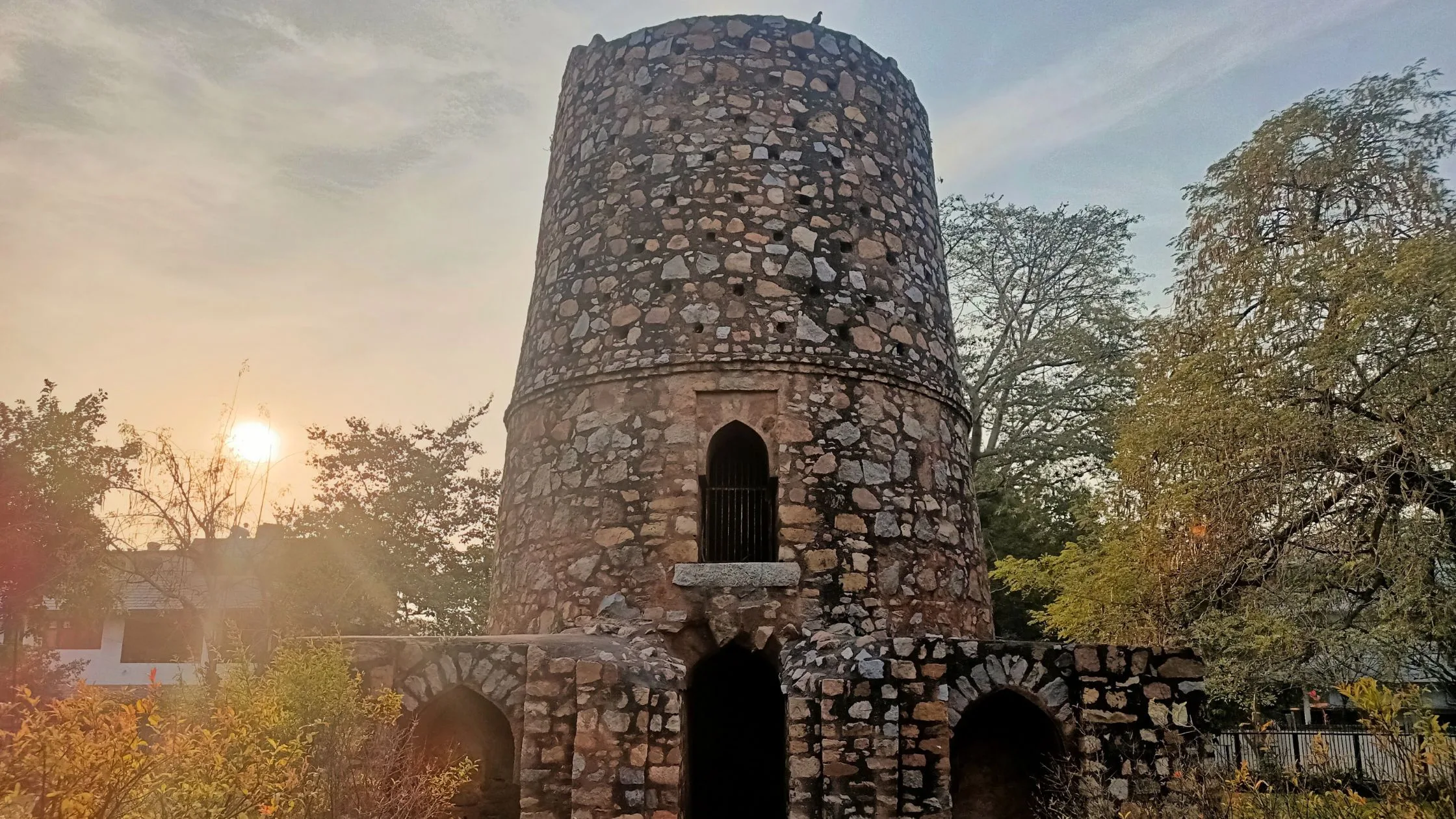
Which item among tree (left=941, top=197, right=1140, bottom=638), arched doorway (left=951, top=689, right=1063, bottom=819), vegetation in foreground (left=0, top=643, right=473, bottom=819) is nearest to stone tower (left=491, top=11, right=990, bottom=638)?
arched doorway (left=951, top=689, right=1063, bottom=819)

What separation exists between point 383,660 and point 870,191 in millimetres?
6283

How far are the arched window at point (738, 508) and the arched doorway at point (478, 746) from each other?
7.23ft

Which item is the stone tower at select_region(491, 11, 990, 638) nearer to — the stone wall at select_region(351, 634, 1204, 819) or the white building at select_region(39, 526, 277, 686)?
the stone wall at select_region(351, 634, 1204, 819)

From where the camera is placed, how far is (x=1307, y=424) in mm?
10688

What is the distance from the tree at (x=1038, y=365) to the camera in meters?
19.4

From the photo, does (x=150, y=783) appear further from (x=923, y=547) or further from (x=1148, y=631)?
(x=1148, y=631)

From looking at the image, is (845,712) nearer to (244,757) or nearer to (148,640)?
(244,757)

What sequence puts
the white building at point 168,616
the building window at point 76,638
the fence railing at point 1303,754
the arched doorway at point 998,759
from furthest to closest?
the building window at point 76,638 < the white building at point 168,616 < the fence railing at point 1303,754 < the arched doorway at point 998,759

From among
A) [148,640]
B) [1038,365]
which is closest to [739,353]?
[1038,365]

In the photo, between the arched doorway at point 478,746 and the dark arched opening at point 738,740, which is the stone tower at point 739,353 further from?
the dark arched opening at point 738,740

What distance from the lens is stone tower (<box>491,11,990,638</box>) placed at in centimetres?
889

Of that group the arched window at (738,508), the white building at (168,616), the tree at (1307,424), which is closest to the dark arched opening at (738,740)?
the arched window at (738,508)

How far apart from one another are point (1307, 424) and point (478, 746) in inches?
345

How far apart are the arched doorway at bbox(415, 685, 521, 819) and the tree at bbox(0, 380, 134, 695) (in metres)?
13.5
